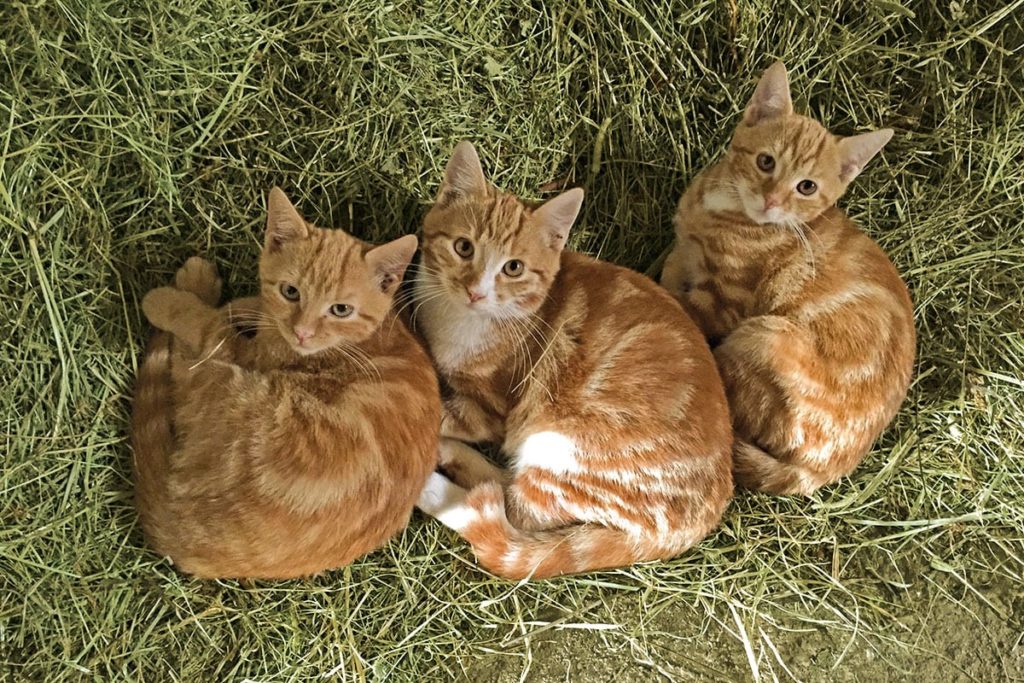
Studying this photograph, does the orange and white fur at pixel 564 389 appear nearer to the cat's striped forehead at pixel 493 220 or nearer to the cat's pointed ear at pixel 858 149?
the cat's striped forehead at pixel 493 220

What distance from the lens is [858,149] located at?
9.21 ft

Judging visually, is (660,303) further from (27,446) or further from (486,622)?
(27,446)

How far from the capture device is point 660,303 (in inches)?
106

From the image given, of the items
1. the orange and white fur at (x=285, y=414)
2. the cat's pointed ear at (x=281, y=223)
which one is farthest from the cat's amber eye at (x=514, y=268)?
the cat's pointed ear at (x=281, y=223)

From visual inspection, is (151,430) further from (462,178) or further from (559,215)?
(559,215)

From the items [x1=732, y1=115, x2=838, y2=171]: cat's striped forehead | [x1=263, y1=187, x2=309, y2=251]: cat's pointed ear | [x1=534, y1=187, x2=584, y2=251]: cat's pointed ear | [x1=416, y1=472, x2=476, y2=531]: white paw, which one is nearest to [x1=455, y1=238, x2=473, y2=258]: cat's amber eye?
[x1=534, y1=187, x2=584, y2=251]: cat's pointed ear

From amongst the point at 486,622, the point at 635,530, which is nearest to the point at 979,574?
the point at 635,530

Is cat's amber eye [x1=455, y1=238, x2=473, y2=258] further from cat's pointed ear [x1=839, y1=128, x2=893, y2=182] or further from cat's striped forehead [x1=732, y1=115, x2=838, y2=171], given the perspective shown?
cat's pointed ear [x1=839, y1=128, x2=893, y2=182]

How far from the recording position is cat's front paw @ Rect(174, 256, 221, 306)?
254 centimetres

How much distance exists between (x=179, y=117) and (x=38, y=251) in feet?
2.15

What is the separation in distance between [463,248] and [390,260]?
0.92 feet

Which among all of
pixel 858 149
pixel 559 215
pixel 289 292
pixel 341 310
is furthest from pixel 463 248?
pixel 858 149

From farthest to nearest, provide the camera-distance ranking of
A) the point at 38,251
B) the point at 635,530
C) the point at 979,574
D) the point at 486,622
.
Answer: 1. the point at 979,574
2. the point at 486,622
3. the point at 635,530
4. the point at 38,251

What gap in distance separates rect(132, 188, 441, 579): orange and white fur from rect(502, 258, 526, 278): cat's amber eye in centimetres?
35
